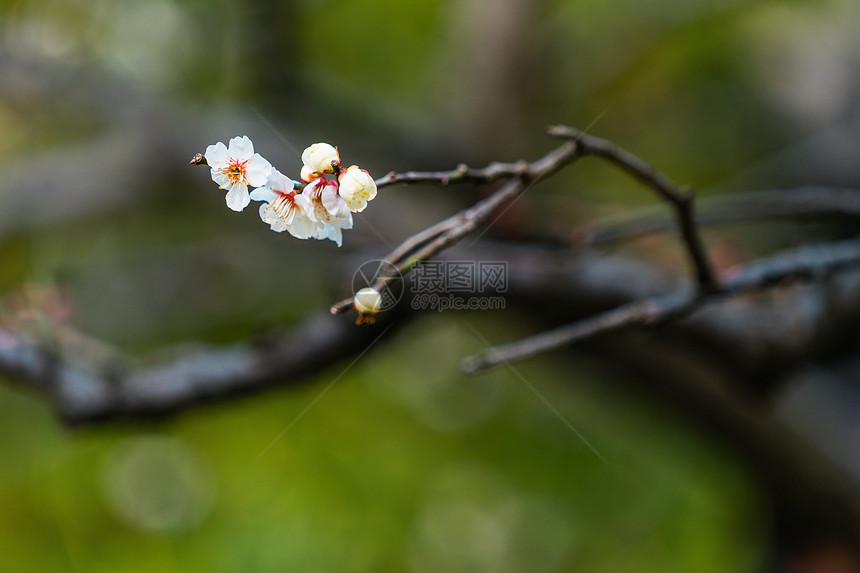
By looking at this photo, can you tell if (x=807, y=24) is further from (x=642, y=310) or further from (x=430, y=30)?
(x=642, y=310)

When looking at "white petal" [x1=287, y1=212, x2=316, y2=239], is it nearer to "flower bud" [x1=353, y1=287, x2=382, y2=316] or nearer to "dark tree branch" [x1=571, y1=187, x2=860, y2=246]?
"flower bud" [x1=353, y1=287, x2=382, y2=316]

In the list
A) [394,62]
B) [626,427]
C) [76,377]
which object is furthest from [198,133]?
[626,427]

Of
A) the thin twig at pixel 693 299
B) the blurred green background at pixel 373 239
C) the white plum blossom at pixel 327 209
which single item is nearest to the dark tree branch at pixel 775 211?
the thin twig at pixel 693 299

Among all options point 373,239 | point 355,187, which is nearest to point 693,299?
point 355,187

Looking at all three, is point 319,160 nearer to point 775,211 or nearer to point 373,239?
point 775,211

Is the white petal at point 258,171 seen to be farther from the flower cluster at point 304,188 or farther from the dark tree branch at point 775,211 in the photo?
the dark tree branch at point 775,211

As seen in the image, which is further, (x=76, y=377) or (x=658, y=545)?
(x=658, y=545)
